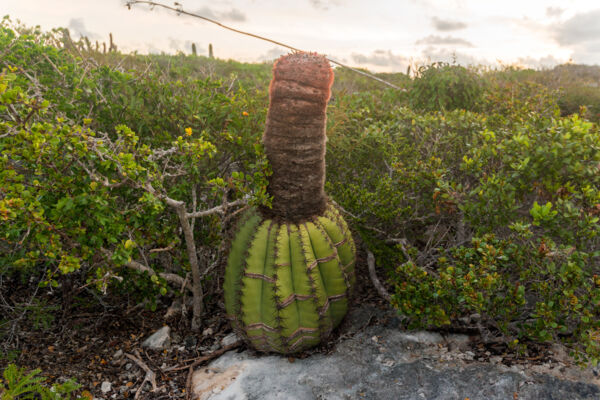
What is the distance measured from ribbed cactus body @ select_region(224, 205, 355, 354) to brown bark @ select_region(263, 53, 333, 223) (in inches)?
8.1

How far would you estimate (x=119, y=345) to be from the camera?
206 inches

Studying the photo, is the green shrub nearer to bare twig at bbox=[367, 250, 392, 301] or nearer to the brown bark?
bare twig at bbox=[367, 250, 392, 301]

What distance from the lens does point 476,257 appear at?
4.41 meters

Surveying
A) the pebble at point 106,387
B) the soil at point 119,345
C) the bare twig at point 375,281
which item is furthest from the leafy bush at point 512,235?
the pebble at point 106,387

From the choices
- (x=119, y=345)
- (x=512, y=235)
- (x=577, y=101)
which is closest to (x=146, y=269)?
(x=119, y=345)

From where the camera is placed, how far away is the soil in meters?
4.54

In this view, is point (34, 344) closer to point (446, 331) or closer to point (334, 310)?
point (334, 310)

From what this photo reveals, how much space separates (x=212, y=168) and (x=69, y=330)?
2.82 m

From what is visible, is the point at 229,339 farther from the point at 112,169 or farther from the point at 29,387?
the point at 112,169

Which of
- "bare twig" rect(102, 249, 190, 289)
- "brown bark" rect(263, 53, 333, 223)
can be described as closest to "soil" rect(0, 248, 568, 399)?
"bare twig" rect(102, 249, 190, 289)

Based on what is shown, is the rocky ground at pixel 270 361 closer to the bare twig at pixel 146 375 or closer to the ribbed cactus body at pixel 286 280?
the bare twig at pixel 146 375

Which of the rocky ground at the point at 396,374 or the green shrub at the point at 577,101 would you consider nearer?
the rocky ground at the point at 396,374

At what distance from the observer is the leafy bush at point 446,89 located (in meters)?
10.7

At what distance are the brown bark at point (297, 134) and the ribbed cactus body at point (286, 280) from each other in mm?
206
